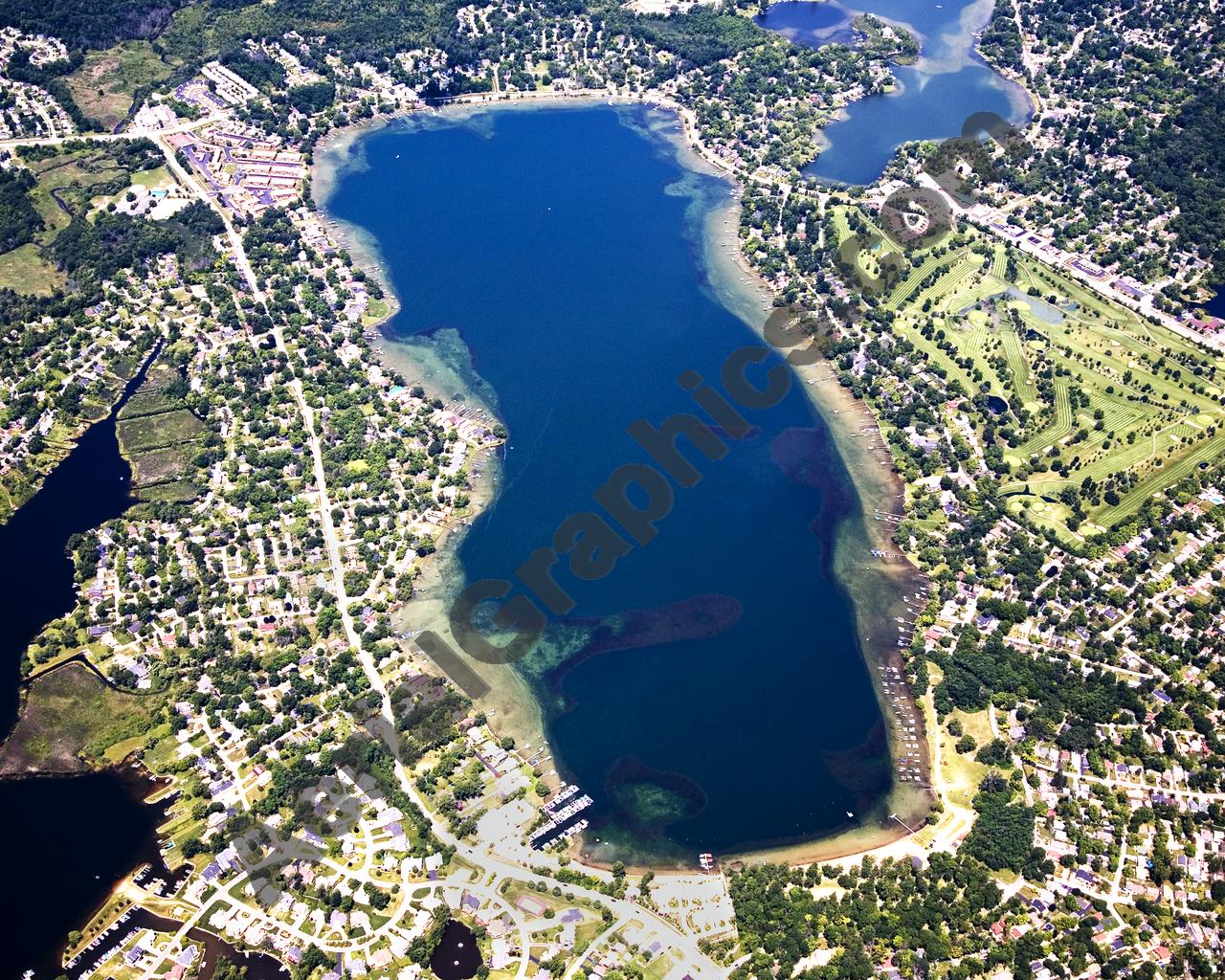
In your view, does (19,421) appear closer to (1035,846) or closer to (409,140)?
(409,140)

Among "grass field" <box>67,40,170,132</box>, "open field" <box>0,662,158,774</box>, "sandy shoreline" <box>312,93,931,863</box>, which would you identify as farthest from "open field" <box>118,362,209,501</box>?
"grass field" <box>67,40,170,132</box>

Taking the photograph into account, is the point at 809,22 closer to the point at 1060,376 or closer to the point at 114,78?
the point at 1060,376

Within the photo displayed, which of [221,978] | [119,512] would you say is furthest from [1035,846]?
[119,512]

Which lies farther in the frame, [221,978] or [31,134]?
[31,134]

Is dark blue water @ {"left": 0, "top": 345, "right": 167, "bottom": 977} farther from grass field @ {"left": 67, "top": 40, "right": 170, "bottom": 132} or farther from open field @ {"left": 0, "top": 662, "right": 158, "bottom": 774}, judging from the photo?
grass field @ {"left": 67, "top": 40, "right": 170, "bottom": 132}

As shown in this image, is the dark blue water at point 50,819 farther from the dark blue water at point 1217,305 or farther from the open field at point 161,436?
the dark blue water at point 1217,305

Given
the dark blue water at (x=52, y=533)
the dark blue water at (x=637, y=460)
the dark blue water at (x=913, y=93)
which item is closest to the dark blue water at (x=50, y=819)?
the dark blue water at (x=52, y=533)
